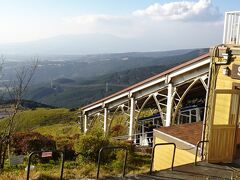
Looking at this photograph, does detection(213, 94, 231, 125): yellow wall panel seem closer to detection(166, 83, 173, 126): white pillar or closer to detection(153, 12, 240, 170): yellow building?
detection(153, 12, 240, 170): yellow building

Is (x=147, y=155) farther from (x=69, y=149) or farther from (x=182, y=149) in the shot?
(x=182, y=149)

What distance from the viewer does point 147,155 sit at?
69.1 feet

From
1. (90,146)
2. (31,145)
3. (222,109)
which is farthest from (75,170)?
→ (31,145)

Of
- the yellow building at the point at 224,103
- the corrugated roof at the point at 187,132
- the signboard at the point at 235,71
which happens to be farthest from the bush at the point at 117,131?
the signboard at the point at 235,71

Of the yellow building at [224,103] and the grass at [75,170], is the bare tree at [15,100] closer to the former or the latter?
the grass at [75,170]

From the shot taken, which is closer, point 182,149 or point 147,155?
point 182,149

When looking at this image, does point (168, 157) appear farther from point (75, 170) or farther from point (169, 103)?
point (169, 103)

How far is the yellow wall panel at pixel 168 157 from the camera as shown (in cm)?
1355

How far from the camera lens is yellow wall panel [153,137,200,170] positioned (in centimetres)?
1355

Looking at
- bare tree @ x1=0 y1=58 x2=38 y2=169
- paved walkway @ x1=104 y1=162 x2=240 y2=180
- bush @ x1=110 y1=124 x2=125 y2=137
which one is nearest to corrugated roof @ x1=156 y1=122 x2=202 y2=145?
paved walkway @ x1=104 y1=162 x2=240 y2=180

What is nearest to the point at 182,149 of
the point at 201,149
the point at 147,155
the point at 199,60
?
the point at 201,149

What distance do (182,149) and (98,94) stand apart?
170 metres

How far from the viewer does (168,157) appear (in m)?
14.6

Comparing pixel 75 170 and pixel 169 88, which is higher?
pixel 169 88
